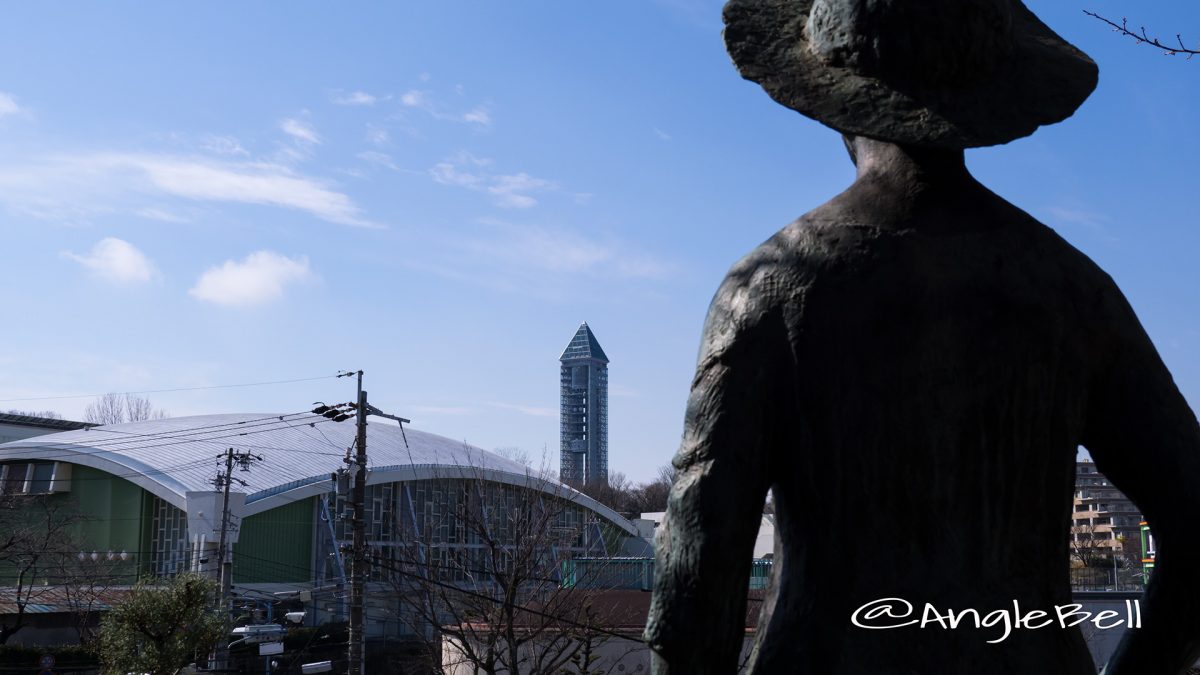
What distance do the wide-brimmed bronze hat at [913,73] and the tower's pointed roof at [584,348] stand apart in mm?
150051

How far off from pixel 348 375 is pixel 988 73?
23986 mm

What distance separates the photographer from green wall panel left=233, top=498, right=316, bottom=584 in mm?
45938

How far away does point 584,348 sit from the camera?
152625 mm

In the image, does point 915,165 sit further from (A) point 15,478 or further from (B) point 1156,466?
(A) point 15,478

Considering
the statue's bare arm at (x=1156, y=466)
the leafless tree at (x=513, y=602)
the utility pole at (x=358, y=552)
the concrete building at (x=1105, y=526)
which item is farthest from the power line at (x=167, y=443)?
the statue's bare arm at (x=1156, y=466)

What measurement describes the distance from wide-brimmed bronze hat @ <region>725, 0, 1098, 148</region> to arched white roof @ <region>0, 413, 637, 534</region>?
3993 cm

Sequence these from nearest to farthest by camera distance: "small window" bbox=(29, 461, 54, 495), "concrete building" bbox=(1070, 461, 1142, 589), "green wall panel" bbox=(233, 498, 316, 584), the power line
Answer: "green wall panel" bbox=(233, 498, 316, 584), "small window" bbox=(29, 461, 54, 495), the power line, "concrete building" bbox=(1070, 461, 1142, 589)

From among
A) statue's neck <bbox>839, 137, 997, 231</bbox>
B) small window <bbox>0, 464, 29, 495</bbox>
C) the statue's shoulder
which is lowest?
the statue's shoulder

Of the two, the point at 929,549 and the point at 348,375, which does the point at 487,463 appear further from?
the point at 929,549

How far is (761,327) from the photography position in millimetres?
1816

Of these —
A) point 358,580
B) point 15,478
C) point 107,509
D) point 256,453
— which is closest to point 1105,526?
point 256,453

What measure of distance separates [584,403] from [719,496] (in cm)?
15047

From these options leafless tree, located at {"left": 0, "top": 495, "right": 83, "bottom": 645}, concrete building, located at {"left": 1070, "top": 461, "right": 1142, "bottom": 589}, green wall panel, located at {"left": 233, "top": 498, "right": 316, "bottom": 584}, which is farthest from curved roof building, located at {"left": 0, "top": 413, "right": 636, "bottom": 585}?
concrete building, located at {"left": 1070, "top": 461, "right": 1142, "bottom": 589}

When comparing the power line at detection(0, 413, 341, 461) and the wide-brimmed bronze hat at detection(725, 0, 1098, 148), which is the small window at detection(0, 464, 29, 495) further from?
the wide-brimmed bronze hat at detection(725, 0, 1098, 148)
